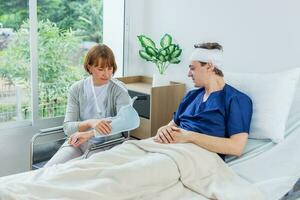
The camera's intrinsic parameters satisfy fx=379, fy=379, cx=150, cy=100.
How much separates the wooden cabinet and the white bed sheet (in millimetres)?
846

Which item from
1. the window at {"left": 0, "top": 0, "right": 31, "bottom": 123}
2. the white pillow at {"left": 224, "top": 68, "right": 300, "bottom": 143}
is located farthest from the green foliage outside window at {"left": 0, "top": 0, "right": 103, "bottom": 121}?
the white pillow at {"left": 224, "top": 68, "right": 300, "bottom": 143}

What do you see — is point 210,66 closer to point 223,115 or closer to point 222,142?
point 223,115

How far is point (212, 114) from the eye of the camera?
6.47 feet

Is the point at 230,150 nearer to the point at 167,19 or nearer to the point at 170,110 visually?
the point at 170,110

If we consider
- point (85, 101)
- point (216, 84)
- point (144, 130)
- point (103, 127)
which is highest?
point (216, 84)

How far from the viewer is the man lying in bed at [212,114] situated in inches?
73.4

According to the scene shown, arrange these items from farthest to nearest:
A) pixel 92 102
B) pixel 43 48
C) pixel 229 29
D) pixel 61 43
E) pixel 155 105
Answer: pixel 61 43 < pixel 43 48 < pixel 155 105 < pixel 229 29 < pixel 92 102

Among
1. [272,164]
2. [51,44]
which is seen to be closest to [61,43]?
[51,44]

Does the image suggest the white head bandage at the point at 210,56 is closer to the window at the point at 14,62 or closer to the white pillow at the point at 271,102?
the white pillow at the point at 271,102

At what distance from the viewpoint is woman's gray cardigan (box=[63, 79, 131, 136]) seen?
7.47ft

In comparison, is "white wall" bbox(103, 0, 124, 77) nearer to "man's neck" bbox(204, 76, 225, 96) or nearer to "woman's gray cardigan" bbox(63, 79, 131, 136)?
"woman's gray cardigan" bbox(63, 79, 131, 136)

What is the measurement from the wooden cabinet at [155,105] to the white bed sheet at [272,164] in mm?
846

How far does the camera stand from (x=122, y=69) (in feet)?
10.8

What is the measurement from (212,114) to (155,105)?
0.75 metres
